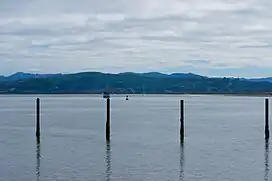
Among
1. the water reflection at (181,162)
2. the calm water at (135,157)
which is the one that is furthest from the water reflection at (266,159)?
the water reflection at (181,162)

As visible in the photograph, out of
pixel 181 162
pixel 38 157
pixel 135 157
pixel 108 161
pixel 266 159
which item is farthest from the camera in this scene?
pixel 38 157

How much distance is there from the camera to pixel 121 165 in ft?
111

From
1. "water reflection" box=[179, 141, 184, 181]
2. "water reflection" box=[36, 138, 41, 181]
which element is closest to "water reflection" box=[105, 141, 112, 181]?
"water reflection" box=[36, 138, 41, 181]

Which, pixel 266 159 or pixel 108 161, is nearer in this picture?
pixel 108 161

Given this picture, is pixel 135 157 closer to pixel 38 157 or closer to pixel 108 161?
pixel 108 161

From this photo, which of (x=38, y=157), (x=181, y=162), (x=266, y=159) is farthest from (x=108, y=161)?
(x=266, y=159)

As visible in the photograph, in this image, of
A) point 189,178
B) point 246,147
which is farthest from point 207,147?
point 189,178

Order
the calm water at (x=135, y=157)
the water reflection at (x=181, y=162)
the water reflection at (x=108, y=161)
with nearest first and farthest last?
the water reflection at (x=181, y=162) < the calm water at (x=135, y=157) < the water reflection at (x=108, y=161)

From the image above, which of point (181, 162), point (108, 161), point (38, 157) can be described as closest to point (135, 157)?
point (108, 161)

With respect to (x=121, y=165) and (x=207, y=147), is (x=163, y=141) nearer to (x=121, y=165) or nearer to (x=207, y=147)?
(x=207, y=147)

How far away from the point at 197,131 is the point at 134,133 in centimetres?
688

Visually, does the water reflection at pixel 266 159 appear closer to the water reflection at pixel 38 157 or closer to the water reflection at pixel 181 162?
the water reflection at pixel 181 162

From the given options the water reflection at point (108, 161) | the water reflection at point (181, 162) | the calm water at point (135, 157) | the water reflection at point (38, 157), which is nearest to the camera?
the water reflection at point (181, 162)

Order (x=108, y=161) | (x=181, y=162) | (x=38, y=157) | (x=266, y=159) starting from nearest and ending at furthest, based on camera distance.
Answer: (x=181, y=162), (x=108, y=161), (x=266, y=159), (x=38, y=157)
